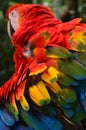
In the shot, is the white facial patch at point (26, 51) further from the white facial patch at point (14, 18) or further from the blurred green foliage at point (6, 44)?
the blurred green foliage at point (6, 44)

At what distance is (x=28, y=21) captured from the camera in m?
1.33

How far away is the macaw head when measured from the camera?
131 cm

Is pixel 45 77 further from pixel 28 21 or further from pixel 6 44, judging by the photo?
pixel 6 44

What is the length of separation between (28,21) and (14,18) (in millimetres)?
82

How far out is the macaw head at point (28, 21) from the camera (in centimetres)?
131

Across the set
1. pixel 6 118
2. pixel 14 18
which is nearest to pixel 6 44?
pixel 14 18

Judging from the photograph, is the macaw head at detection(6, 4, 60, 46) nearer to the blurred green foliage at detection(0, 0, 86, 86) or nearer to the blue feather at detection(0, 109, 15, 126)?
the blue feather at detection(0, 109, 15, 126)

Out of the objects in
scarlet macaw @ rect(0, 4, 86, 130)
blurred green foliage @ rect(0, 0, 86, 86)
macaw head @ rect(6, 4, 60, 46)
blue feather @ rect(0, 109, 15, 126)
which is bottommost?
blurred green foliage @ rect(0, 0, 86, 86)

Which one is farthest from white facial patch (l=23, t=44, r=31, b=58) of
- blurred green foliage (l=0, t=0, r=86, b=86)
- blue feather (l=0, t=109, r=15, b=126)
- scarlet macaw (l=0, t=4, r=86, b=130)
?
blurred green foliage (l=0, t=0, r=86, b=86)

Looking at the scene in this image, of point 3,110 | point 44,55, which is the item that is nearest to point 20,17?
point 44,55

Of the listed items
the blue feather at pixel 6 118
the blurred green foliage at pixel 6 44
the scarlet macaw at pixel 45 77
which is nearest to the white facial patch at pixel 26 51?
the scarlet macaw at pixel 45 77

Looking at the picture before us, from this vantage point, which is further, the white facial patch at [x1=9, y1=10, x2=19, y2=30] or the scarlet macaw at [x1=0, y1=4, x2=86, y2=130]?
the white facial patch at [x1=9, y1=10, x2=19, y2=30]

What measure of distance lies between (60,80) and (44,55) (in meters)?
0.09

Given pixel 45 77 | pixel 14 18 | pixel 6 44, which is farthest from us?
pixel 6 44
